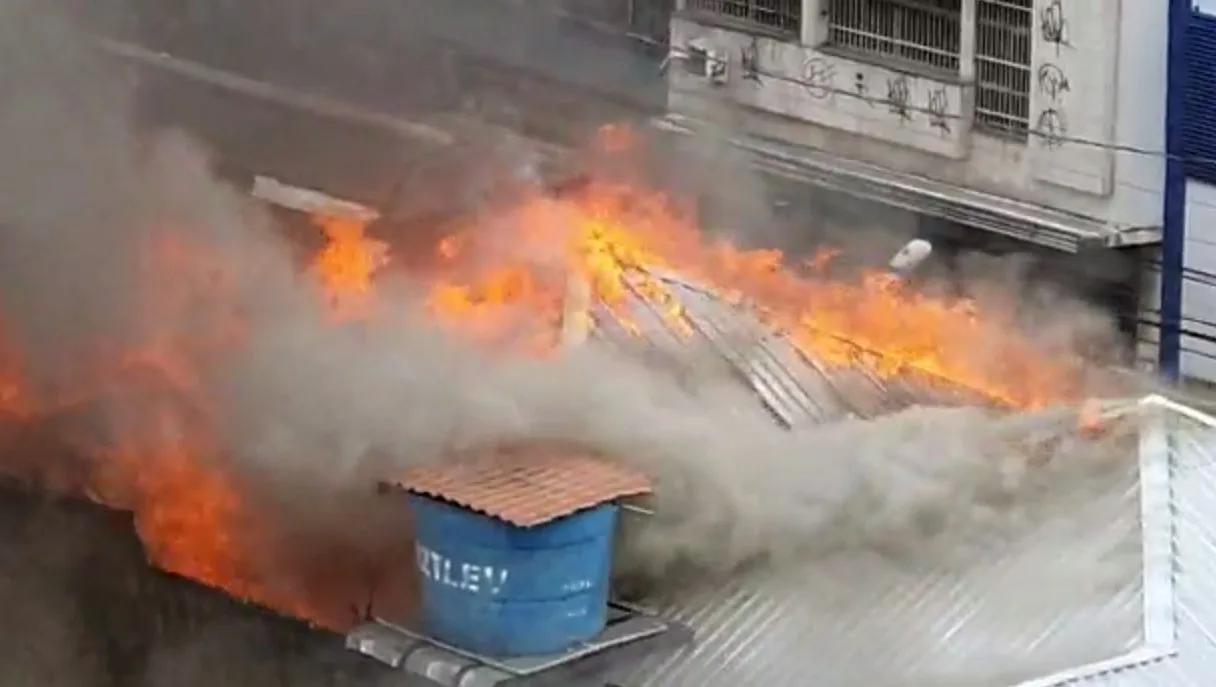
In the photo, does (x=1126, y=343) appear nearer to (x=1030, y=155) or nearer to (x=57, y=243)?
(x=1030, y=155)

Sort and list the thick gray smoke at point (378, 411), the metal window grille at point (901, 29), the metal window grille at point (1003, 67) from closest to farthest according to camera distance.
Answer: the thick gray smoke at point (378, 411)
the metal window grille at point (1003, 67)
the metal window grille at point (901, 29)

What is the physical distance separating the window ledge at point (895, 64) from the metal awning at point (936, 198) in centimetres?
43

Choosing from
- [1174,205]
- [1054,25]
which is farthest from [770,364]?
[1054,25]

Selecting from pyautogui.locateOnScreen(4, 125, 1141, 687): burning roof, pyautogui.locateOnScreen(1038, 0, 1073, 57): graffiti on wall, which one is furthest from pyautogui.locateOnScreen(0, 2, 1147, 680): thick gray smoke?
pyautogui.locateOnScreen(1038, 0, 1073, 57): graffiti on wall

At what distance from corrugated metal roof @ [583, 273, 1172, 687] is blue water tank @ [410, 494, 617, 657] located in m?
0.29

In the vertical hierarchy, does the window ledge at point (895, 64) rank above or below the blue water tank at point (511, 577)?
above

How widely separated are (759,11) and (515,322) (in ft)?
10.9

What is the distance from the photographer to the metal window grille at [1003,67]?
26.4 feet

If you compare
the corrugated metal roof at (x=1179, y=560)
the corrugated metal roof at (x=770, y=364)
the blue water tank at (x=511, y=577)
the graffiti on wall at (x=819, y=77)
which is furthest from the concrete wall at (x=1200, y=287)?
the blue water tank at (x=511, y=577)

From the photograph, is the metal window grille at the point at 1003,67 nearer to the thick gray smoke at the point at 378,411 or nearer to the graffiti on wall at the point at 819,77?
the graffiti on wall at the point at 819,77

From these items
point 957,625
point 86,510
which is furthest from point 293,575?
point 957,625

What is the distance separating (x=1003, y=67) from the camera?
26.7 feet

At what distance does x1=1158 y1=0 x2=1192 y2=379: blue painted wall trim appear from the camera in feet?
24.8

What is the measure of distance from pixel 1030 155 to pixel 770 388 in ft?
8.55
